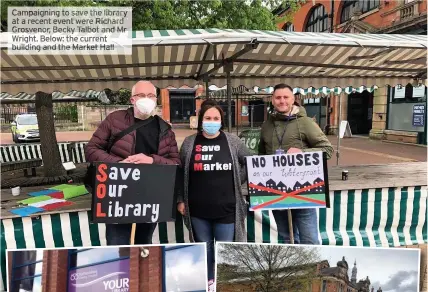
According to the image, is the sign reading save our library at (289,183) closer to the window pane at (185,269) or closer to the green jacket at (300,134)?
the green jacket at (300,134)

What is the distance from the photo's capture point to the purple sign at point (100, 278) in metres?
2.06

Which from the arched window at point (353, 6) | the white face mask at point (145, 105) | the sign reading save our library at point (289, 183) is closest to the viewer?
the white face mask at point (145, 105)

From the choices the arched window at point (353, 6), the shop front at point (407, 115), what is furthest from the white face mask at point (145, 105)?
the arched window at point (353, 6)

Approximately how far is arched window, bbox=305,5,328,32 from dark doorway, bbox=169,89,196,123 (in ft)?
40.0

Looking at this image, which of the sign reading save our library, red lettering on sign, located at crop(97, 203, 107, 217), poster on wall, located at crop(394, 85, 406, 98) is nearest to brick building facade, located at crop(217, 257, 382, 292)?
the sign reading save our library

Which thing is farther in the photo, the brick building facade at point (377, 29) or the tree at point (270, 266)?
the brick building facade at point (377, 29)

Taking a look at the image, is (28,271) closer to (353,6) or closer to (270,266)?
(270,266)

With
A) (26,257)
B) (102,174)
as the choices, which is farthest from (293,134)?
(26,257)

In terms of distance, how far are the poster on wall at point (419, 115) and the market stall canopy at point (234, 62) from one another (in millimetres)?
8758

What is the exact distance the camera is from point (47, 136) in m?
5.74

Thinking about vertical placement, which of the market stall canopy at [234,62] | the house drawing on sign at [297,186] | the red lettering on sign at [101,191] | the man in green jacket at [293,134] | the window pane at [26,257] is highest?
the market stall canopy at [234,62]

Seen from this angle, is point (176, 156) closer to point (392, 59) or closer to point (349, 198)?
point (349, 198)

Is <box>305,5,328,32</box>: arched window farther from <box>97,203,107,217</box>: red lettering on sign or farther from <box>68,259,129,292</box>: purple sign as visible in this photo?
<box>68,259,129,292</box>: purple sign

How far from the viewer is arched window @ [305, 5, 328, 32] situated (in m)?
21.5
